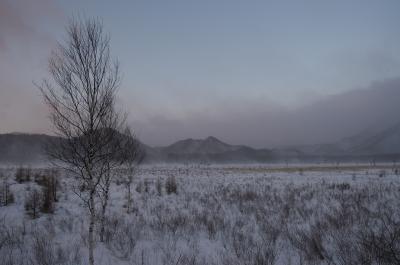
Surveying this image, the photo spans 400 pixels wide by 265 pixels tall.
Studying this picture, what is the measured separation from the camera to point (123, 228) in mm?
7090

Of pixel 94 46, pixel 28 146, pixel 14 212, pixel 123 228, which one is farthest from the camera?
pixel 28 146

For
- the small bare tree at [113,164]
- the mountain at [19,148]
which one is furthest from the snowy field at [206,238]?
the mountain at [19,148]

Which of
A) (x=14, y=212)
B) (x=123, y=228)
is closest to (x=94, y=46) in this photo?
(x=123, y=228)

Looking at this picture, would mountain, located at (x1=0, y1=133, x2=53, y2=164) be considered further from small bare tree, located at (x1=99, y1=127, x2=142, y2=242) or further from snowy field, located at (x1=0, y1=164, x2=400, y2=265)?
snowy field, located at (x1=0, y1=164, x2=400, y2=265)

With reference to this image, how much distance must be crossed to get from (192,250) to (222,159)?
19424 centimetres

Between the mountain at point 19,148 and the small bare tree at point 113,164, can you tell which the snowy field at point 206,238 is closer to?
the small bare tree at point 113,164

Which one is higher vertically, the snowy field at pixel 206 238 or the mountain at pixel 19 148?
the mountain at pixel 19 148

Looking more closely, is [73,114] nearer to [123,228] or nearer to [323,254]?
[123,228]

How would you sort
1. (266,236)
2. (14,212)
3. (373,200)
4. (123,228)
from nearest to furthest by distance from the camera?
1. (266,236)
2. (123,228)
3. (14,212)
4. (373,200)

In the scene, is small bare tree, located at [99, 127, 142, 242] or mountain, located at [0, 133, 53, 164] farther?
mountain, located at [0, 133, 53, 164]

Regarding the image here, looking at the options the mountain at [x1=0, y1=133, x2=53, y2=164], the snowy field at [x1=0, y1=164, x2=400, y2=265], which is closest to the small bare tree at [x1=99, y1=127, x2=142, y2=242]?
the snowy field at [x1=0, y1=164, x2=400, y2=265]

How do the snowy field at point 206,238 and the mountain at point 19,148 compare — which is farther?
the mountain at point 19,148

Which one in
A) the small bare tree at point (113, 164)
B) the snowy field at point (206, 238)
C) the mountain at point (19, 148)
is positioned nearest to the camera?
the snowy field at point (206, 238)

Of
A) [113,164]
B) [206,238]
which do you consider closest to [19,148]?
[113,164]
